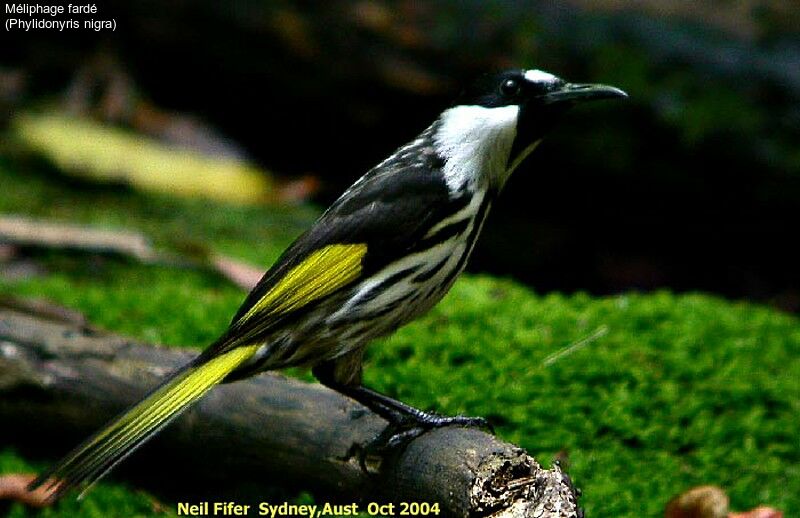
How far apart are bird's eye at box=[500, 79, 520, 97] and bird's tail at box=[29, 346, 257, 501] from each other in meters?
1.05

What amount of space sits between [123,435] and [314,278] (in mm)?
614

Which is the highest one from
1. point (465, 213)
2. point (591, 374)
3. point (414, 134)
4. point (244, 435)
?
point (465, 213)

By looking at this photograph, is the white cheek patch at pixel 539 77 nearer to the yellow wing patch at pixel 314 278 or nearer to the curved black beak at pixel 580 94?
the curved black beak at pixel 580 94

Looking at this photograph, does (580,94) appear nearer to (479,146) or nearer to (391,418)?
(479,146)

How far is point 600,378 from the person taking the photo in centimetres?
364

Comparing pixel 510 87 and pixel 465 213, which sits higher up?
pixel 510 87

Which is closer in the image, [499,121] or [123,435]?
[123,435]

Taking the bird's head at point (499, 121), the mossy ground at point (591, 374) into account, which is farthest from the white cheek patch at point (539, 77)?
the mossy ground at point (591, 374)

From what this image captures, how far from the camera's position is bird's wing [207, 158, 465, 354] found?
2.86 m

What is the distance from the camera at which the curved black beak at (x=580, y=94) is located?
111 inches

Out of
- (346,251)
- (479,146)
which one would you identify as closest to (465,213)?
(479,146)

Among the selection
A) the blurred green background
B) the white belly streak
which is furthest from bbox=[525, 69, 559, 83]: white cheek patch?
the blurred green background

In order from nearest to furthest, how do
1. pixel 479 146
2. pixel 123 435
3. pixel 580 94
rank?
pixel 123 435 < pixel 580 94 < pixel 479 146

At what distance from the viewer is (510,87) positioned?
2.93m
